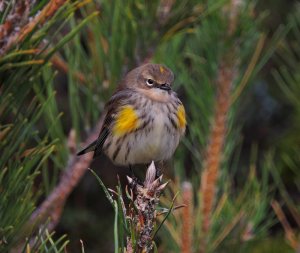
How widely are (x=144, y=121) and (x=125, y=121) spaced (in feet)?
0.29

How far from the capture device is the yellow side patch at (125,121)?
2.87 meters

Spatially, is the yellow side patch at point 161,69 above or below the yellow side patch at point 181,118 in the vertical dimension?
above

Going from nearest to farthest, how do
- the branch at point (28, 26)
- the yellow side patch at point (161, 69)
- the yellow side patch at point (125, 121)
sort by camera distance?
the branch at point (28, 26) → the yellow side patch at point (161, 69) → the yellow side patch at point (125, 121)

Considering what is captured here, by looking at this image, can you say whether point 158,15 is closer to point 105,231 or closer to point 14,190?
point 14,190

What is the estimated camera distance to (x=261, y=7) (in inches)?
170

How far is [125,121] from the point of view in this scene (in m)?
2.91

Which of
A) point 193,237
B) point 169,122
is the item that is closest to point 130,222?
point 193,237

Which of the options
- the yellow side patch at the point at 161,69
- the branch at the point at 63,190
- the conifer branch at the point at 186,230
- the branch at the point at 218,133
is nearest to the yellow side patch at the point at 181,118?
the yellow side patch at the point at 161,69

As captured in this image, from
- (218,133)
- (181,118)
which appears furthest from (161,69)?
(218,133)

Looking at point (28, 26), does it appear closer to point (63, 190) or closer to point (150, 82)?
point (63, 190)

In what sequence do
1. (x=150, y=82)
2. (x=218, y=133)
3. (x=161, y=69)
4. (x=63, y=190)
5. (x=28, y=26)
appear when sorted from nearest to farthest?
1. (x=28, y=26)
2. (x=63, y=190)
3. (x=218, y=133)
4. (x=161, y=69)
5. (x=150, y=82)

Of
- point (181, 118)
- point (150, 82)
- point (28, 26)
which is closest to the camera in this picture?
point (28, 26)

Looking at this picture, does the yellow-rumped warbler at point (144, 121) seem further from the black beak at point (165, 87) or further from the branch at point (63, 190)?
the branch at point (63, 190)

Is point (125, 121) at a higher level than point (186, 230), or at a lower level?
lower
